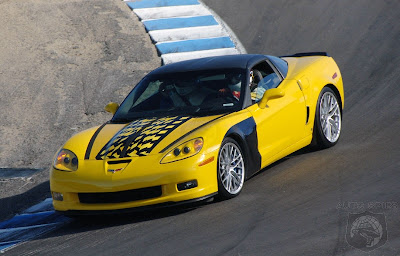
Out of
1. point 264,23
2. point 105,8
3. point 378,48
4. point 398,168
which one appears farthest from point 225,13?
point 398,168

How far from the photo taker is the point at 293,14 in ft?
49.8

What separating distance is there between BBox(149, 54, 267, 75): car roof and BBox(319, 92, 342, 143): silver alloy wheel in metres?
0.91

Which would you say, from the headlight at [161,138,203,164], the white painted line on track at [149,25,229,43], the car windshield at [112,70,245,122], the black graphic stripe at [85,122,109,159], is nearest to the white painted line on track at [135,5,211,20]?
the white painted line on track at [149,25,229,43]

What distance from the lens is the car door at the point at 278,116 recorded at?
7.90 metres

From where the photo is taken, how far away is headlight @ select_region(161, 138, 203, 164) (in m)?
6.97

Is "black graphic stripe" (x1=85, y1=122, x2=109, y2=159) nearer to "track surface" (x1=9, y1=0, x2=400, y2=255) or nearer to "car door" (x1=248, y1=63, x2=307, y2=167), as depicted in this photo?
"track surface" (x1=9, y1=0, x2=400, y2=255)

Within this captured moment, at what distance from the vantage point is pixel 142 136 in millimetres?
7359

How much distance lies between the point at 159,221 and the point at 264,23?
28.8 ft

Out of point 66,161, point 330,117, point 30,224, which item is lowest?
point 330,117

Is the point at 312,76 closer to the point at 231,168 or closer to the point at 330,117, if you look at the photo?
the point at 330,117

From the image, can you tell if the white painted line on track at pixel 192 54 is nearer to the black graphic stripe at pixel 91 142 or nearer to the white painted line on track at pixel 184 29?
the white painted line on track at pixel 184 29

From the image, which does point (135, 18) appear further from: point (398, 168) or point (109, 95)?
point (398, 168)

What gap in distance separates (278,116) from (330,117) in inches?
50.9

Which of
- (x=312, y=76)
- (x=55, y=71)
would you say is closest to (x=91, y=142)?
(x=312, y=76)
